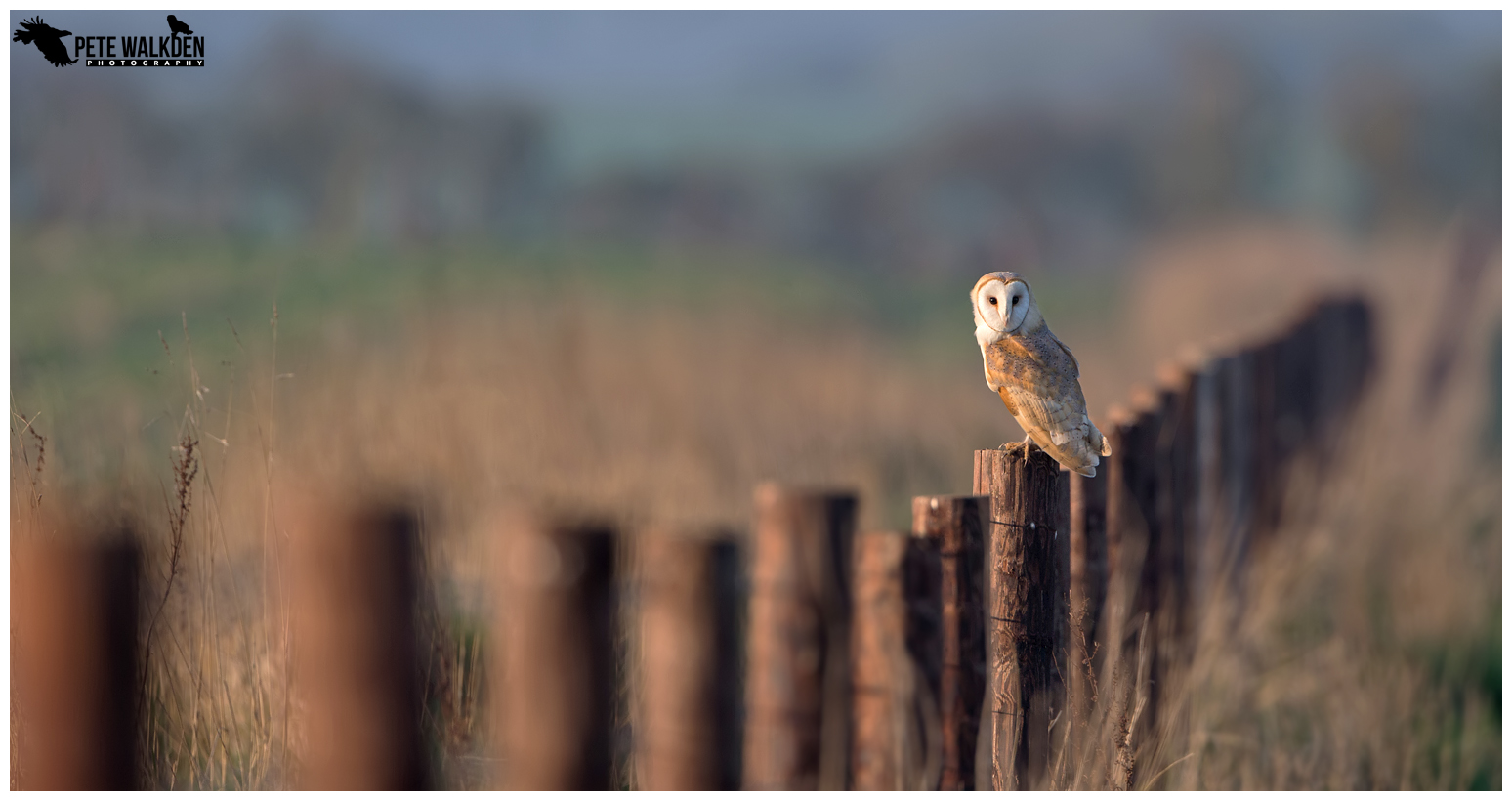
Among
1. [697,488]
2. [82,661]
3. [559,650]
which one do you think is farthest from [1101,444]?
[697,488]

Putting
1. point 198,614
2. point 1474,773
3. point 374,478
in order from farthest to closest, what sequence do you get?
point 374,478
point 1474,773
point 198,614

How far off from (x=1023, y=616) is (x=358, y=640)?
48.0 inches

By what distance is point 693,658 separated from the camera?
1604mm

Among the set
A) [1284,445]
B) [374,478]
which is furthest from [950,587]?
[1284,445]

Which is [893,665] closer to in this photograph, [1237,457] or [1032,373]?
[1032,373]

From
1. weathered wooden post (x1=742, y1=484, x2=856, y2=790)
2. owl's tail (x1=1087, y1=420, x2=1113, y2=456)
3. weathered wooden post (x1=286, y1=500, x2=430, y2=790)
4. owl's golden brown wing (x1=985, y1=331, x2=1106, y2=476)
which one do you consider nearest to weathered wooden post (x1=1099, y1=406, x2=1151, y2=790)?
owl's tail (x1=1087, y1=420, x2=1113, y2=456)

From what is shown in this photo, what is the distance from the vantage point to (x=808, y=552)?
1.67 m

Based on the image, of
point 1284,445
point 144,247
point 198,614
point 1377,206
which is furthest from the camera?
point 1377,206

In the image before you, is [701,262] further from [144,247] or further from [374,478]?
[374,478]

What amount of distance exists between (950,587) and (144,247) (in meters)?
11.0

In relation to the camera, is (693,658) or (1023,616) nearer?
(693,658)

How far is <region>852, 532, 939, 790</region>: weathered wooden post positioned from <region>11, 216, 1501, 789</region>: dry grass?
0.66 m

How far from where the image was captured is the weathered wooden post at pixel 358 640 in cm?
151

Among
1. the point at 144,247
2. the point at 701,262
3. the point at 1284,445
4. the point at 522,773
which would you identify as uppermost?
the point at 701,262
